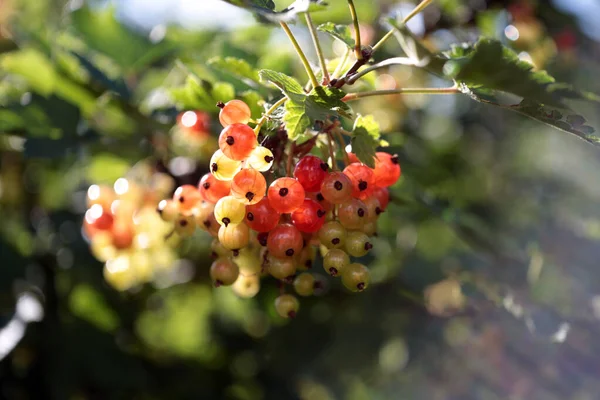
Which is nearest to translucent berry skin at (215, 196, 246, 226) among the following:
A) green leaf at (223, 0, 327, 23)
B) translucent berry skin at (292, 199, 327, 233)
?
translucent berry skin at (292, 199, 327, 233)

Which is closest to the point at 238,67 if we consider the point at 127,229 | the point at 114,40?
the point at 127,229

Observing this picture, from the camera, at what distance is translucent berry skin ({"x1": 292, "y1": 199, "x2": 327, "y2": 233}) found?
3.43 feet

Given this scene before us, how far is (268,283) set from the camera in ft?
6.91

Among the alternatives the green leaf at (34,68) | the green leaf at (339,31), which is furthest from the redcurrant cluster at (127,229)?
the green leaf at (339,31)

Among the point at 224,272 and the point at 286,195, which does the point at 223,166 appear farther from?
the point at 224,272

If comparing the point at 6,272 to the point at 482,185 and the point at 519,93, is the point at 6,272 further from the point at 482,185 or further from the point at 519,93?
the point at 482,185

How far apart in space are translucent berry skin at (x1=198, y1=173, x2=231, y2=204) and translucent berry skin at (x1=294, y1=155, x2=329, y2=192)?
0.15 meters

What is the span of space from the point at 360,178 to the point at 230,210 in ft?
0.87

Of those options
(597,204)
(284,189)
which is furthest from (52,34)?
→ (597,204)

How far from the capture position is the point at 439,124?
3326 millimetres

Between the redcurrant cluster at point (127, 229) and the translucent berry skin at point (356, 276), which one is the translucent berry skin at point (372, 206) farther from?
the redcurrant cluster at point (127, 229)

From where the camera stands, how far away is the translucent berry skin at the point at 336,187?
1017 millimetres

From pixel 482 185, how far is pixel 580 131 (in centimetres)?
233

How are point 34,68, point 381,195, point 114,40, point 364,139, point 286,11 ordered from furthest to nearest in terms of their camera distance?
point 114,40 < point 34,68 < point 381,195 < point 364,139 < point 286,11
